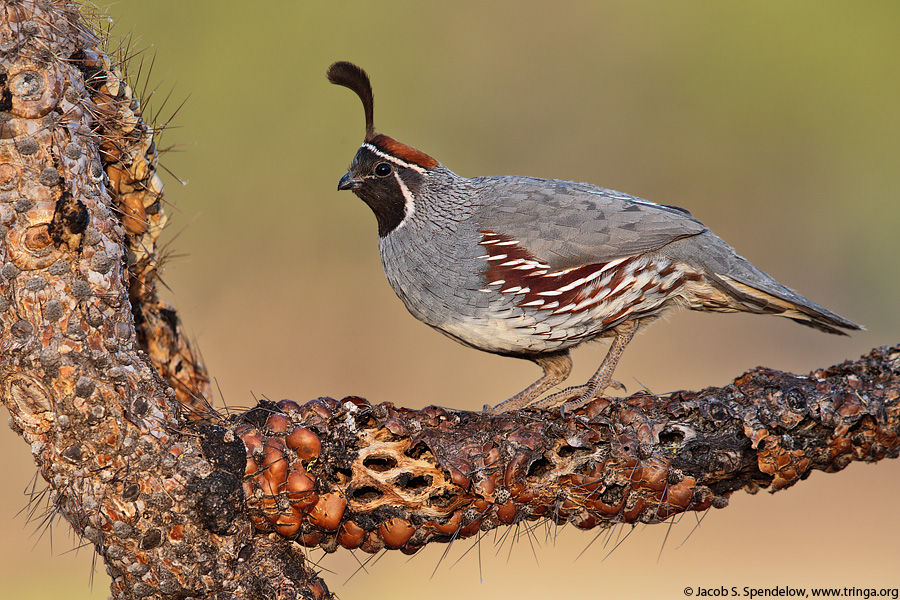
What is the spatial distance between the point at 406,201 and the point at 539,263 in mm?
634

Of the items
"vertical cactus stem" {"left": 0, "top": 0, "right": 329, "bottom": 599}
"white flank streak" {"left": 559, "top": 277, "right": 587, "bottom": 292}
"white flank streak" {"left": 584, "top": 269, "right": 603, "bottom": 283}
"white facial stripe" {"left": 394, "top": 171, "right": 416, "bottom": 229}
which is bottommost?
"vertical cactus stem" {"left": 0, "top": 0, "right": 329, "bottom": 599}

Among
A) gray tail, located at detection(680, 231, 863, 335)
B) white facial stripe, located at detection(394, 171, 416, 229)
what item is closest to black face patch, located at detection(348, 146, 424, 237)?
white facial stripe, located at detection(394, 171, 416, 229)

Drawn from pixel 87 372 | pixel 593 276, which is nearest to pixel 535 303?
pixel 593 276

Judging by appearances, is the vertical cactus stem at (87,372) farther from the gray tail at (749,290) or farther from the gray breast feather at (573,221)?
the gray tail at (749,290)

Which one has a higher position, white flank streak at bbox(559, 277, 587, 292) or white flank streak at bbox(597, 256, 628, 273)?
white flank streak at bbox(597, 256, 628, 273)

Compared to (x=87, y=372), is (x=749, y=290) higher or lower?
higher

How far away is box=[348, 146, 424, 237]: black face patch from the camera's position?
10.1 ft

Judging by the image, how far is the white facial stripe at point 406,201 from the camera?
3.06m

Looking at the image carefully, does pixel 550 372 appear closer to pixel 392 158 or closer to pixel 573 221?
pixel 573 221

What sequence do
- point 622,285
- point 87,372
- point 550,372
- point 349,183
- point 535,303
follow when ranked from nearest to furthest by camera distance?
point 87,372
point 535,303
point 622,285
point 349,183
point 550,372

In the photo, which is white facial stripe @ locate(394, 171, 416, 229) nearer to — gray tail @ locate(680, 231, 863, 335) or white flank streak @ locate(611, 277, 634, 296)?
white flank streak @ locate(611, 277, 634, 296)

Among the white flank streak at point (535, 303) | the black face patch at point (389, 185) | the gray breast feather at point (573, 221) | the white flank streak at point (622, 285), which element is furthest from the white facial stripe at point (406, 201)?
the white flank streak at point (622, 285)

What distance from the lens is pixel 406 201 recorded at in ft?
10.1

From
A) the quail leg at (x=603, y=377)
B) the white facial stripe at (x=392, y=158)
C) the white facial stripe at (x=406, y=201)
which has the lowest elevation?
the quail leg at (x=603, y=377)
